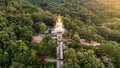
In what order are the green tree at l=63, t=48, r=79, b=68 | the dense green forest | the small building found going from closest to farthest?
the green tree at l=63, t=48, r=79, b=68 < the dense green forest < the small building

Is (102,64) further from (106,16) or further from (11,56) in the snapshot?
(106,16)

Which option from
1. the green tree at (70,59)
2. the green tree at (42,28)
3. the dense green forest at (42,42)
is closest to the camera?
the green tree at (70,59)

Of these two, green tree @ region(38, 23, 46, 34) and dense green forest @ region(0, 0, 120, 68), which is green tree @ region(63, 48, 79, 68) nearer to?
dense green forest @ region(0, 0, 120, 68)

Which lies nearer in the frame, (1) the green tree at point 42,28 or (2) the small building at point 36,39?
(2) the small building at point 36,39

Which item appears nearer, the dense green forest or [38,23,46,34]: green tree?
the dense green forest

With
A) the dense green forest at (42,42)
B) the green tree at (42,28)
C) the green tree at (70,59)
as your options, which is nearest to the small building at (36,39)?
the dense green forest at (42,42)

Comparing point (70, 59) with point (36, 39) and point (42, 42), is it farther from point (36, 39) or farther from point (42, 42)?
point (36, 39)

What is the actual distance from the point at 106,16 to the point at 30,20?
13.2m

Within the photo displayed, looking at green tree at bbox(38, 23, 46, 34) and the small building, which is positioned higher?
green tree at bbox(38, 23, 46, 34)

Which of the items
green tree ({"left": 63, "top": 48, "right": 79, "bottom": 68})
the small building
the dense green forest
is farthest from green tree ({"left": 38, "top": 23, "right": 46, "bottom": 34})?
green tree ({"left": 63, "top": 48, "right": 79, "bottom": 68})

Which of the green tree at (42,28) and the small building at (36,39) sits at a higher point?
the green tree at (42,28)

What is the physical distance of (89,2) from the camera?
34.8 m

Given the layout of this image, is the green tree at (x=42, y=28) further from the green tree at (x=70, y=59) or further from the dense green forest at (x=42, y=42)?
the green tree at (x=70, y=59)

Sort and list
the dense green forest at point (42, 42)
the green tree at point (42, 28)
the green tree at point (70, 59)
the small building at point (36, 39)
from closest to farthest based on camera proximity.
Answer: the green tree at point (70, 59) → the dense green forest at point (42, 42) → the small building at point (36, 39) → the green tree at point (42, 28)
